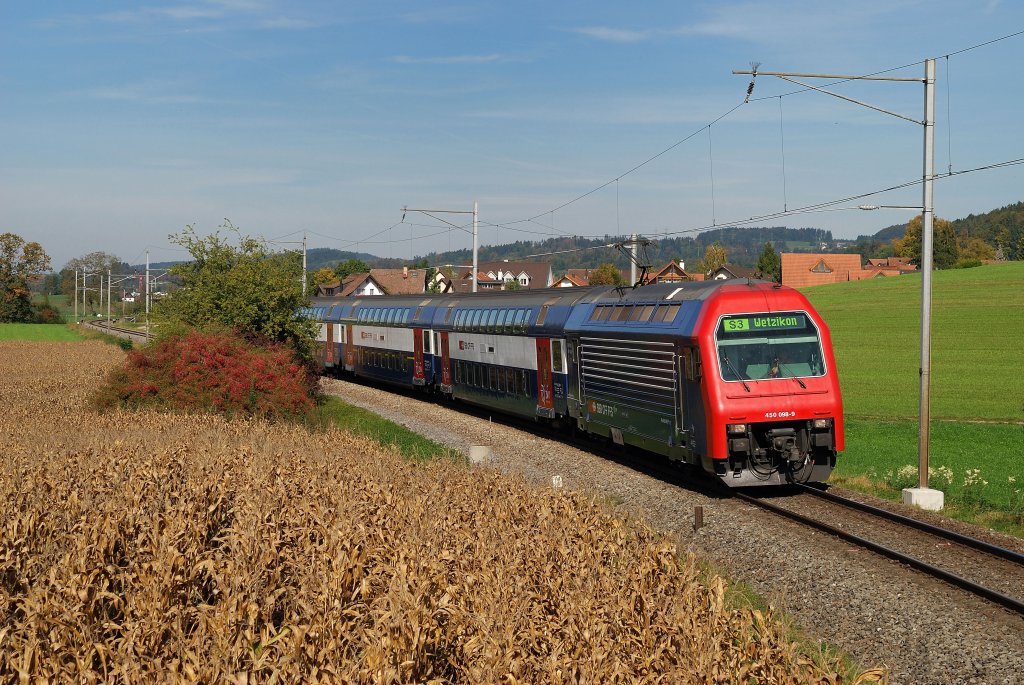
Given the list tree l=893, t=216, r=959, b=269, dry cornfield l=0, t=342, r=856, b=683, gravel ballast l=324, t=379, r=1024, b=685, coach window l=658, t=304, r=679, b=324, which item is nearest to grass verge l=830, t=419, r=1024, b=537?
gravel ballast l=324, t=379, r=1024, b=685

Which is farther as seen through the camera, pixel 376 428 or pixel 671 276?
pixel 671 276

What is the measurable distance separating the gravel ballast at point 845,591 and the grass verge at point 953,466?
11.7 ft

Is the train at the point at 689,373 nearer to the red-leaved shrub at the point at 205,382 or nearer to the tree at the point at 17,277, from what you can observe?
the red-leaved shrub at the point at 205,382

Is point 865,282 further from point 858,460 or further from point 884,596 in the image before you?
point 884,596

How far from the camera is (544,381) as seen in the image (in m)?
27.3

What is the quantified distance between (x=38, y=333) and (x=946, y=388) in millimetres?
80448

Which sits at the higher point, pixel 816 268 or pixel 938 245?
pixel 938 245

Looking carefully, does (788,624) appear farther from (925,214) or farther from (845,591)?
(925,214)

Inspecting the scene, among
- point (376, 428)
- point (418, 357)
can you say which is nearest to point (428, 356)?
point (418, 357)

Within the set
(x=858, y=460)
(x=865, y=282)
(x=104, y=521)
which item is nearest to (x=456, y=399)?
(x=858, y=460)

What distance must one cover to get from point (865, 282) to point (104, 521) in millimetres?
102381

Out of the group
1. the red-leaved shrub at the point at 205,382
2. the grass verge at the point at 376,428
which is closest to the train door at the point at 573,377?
the grass verge at the point at 376,428

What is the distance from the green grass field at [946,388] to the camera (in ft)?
66.8

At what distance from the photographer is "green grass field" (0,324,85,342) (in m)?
90.2
